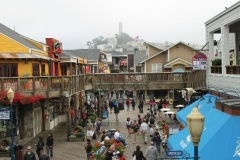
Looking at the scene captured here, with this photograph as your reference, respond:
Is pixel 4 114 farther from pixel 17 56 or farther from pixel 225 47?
pixel 225 47

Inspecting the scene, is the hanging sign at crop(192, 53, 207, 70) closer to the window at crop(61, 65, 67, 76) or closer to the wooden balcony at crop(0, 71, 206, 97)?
the wooden balcony at crop(0, 71, 206, 97)

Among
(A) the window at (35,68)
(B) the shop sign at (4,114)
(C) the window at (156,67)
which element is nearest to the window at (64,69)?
(A) the window at (35,68)

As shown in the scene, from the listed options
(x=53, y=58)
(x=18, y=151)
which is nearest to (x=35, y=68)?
(x=53, y=58)

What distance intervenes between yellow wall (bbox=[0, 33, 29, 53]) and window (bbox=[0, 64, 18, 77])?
1347 millimetres

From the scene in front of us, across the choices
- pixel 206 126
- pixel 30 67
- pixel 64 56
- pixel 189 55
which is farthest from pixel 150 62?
pixel 206 126

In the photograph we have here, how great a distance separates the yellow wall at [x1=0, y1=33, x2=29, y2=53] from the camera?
86.8 ft

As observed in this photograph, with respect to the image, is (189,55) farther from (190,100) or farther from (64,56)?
(190,100)

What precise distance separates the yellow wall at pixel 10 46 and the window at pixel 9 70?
4.42ft

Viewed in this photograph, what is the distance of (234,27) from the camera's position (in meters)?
21.5

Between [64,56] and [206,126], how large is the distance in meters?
27.0

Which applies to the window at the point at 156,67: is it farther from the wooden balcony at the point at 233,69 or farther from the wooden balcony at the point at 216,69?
the wooden balcony at the point at 233,69

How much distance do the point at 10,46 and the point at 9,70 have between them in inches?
80.4

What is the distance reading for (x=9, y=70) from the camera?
25.7 meters

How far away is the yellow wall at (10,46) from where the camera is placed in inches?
1041
